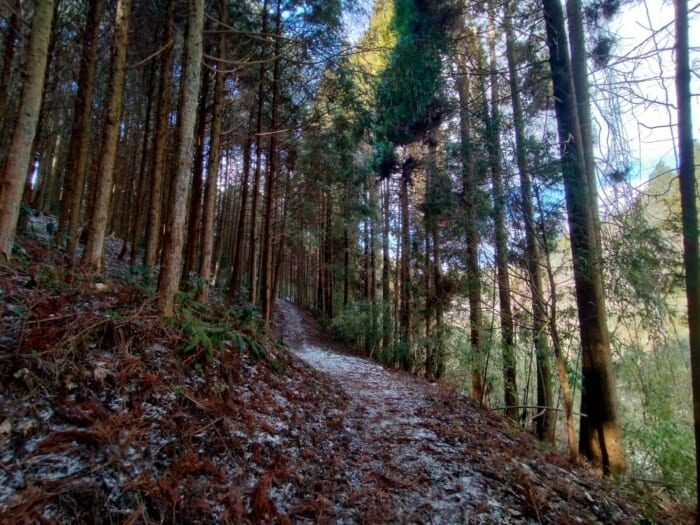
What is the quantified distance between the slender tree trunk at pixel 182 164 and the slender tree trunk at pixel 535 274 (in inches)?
169

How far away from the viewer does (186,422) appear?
2.62 metres

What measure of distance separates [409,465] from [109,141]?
5.67 meters

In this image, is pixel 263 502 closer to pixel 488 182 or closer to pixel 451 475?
pixel 451 475

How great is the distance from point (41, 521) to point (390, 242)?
11698 millimetres

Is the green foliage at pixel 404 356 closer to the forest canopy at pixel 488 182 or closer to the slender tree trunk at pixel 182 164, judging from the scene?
the forest canopy at pixel 488 182

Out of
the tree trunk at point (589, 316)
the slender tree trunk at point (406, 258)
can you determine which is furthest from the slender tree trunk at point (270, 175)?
the tree trunk at point (589, 316)

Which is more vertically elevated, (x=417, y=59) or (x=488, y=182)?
(x=417, y=59)

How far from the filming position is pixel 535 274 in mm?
4645

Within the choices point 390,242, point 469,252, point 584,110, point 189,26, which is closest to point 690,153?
point 584,110

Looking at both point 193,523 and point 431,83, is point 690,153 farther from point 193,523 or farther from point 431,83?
point 431,83

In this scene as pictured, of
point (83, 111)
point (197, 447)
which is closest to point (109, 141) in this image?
point (83, 111)

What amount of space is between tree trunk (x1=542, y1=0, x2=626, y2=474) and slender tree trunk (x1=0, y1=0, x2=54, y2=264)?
625 cm

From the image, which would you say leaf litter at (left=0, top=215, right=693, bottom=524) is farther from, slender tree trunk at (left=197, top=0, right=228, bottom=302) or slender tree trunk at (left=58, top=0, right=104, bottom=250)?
slender tree trunk at (left=58, top=0, right=104, bottom=250)

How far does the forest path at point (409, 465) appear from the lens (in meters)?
2.46
